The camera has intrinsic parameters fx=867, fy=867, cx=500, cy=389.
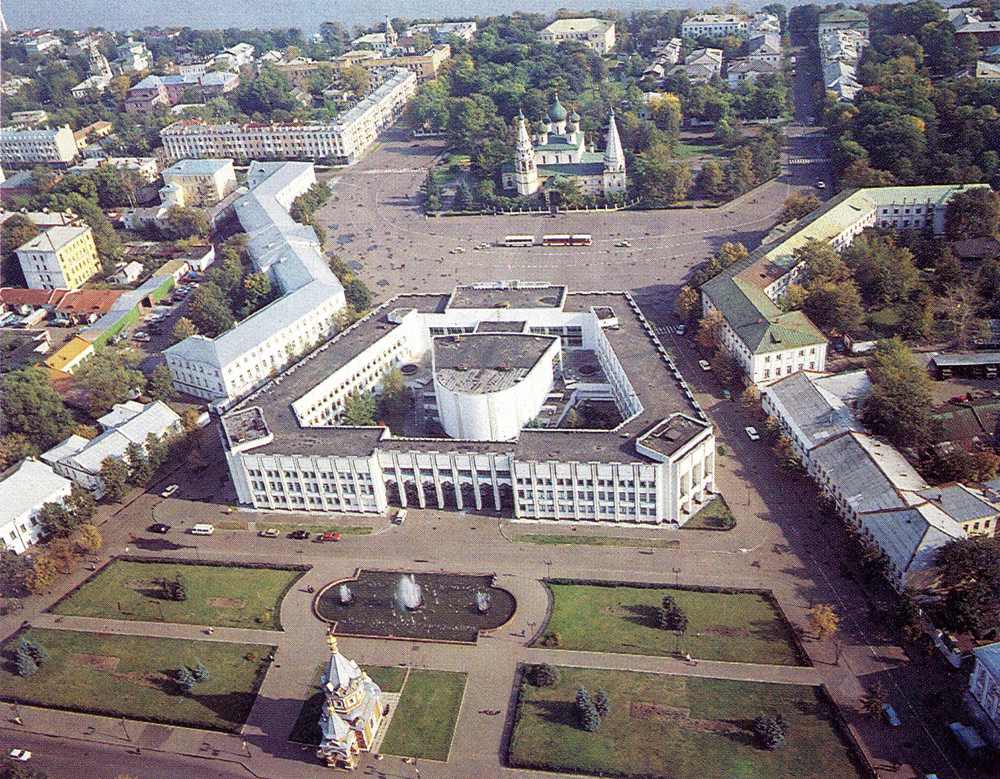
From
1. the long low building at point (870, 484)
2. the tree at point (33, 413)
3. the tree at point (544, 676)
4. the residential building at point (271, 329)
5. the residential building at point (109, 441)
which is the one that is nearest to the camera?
the tree at point (544, 676)

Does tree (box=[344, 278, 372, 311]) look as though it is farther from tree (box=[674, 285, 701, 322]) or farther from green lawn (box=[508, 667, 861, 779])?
green lawn (box=[508, 667, 861, 779])

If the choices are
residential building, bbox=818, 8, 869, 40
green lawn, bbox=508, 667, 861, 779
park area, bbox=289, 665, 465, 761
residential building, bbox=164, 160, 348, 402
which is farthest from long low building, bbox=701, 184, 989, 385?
residential building, bbox=818, 8, 869, 40

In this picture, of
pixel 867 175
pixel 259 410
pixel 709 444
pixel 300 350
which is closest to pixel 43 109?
pixel 300 350

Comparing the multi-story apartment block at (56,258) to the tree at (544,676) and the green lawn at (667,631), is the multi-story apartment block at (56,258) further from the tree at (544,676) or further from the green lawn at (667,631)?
the tree at (544,676)

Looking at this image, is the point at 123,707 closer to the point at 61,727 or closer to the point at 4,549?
the point at 61,727

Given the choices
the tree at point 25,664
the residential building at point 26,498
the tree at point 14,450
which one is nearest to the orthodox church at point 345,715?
the tree at point 25,664

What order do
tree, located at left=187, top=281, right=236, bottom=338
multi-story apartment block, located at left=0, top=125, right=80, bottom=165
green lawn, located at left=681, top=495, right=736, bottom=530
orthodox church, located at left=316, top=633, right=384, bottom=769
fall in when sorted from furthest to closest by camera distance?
multi-story apartment block, located at left=0, top=125, right=80, bottom=165, tree, located at left=187, top=281, right=236, bottom=338, green lawn, located at left=681, top=495, right=736, bottom=530, orthodox church, located at left=316, top=633, right=384, bottom=769

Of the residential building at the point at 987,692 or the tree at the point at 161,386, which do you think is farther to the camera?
the tree at the point at 161,386
